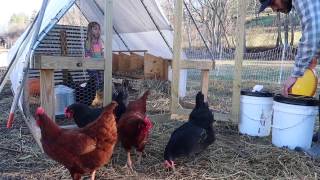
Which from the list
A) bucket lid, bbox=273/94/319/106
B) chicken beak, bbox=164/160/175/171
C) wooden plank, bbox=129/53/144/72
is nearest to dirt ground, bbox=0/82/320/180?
chicken beak, bbox=164/160/175/171

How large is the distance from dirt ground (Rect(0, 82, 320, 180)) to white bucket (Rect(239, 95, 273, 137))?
116 millimetres

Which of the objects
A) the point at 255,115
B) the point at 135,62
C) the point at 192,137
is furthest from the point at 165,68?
the point at 192,137

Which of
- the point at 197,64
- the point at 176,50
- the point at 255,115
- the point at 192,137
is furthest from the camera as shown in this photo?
the point at 197,64

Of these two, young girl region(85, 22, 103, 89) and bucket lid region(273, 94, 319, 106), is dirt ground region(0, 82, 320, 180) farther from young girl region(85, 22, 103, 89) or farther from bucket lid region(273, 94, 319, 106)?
young girl region(85, 22, 103, 89)

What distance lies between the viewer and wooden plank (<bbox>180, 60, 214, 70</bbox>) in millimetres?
4480

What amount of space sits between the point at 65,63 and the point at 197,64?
181 cm

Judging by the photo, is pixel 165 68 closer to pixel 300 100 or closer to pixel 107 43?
pixel 107 43

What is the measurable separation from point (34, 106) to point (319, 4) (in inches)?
161

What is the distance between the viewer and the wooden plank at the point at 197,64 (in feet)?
14.7

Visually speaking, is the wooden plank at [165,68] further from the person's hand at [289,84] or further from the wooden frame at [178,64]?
the person's hand at [289,84]

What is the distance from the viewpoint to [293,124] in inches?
136

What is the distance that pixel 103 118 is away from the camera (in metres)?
2.52

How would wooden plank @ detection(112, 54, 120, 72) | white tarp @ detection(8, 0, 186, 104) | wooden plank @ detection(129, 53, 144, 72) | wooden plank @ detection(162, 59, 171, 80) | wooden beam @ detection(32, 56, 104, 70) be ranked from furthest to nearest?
wooden plank @ detection(112, 54, 120, 72) < wooden plank @ detection(129, 53, 144, 72) < white tarp @ detection(8, 0, 186, 104) < wooden plank @ detection(162, 59, 171, 80) < wooden beam @ detection(32, 56, 104, 70)

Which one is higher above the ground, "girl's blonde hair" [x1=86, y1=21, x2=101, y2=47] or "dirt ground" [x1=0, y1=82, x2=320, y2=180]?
"girl's blonde hair" [x1=86, y1=21, x2=101, y2=47]
